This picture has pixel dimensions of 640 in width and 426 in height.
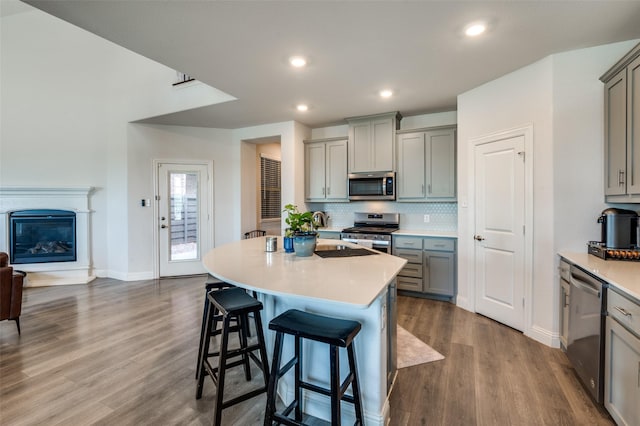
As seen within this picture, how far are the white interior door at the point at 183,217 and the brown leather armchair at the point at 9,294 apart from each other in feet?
7.07

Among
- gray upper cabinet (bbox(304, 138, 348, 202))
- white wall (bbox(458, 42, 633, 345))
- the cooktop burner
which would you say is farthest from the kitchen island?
gray upper cabinet (bbox(304, 138, 348, 202))

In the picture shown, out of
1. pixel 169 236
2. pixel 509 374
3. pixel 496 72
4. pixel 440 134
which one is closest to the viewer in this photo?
pixel 509 374

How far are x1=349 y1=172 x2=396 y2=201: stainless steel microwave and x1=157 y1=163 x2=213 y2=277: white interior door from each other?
104 inches

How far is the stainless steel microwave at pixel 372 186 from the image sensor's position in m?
4.33

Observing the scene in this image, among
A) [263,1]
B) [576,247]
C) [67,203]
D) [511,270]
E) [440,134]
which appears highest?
[263,1]

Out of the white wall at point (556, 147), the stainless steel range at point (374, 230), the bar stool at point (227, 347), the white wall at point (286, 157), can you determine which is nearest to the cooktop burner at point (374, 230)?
the stainless steel range at point (374, 230)

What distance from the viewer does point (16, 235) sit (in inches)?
185

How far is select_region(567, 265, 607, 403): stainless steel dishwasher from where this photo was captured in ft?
5.84

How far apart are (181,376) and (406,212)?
363 cm

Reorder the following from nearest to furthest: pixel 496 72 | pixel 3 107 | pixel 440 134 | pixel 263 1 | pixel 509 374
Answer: pixel 263 1 < pixel 509 374 < pixel 496 72 < pixel 440 134 < pixel 3 107

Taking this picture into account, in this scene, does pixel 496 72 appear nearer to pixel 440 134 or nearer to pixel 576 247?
pixel 440 134

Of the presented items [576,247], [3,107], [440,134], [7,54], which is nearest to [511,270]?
[576,247]

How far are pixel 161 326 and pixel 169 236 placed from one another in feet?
7.83

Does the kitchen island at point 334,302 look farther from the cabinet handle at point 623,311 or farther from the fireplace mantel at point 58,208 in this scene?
the fireplace mantel at point 58,208
